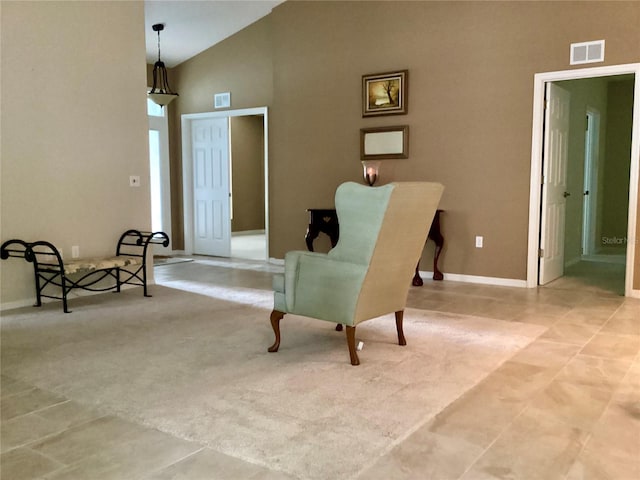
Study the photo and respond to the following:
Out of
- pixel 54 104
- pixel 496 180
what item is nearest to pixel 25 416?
pixel 54 104

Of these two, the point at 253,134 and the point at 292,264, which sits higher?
the point at 253,134

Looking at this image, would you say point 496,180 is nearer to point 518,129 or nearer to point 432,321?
point 518,129

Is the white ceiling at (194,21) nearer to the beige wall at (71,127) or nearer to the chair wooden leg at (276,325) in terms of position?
the beige wall at (71,127)

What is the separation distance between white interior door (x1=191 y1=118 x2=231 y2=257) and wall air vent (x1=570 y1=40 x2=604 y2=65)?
453 centimetres

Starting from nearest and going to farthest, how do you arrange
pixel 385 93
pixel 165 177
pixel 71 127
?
pixel 71 127
pixel 385 93
pixel 165 177

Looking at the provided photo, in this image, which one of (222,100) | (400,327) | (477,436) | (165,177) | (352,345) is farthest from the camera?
(165,177)

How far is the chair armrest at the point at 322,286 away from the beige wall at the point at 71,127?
273 cm

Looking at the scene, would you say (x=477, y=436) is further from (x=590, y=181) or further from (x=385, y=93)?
(x=590, y=181)

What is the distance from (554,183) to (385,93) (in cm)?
201

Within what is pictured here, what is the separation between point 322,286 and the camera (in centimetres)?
310

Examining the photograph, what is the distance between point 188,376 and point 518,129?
399 cm

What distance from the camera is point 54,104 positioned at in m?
4.79

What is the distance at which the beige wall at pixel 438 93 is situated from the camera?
16.9ft

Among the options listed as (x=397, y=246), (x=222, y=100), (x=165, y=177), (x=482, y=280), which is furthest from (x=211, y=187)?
(x=397, y=246)
